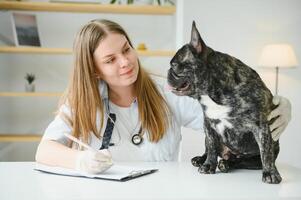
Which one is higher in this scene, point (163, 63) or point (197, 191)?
point (197, 191)

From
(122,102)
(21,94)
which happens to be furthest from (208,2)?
(122,102)

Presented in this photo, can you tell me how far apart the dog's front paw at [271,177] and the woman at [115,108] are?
59cm

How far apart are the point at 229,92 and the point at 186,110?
0.61 meters

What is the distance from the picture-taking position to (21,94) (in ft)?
11.0

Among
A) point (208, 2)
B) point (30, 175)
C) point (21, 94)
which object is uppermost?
point (208, 2)

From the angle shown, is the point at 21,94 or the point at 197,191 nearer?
the point at 197,191

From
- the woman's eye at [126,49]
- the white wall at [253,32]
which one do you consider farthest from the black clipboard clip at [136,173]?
the white wall at [253,32]

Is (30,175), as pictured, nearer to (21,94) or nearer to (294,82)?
(21,94)

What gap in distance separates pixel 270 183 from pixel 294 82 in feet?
Answer: 8.61

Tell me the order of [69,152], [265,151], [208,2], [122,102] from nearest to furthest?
[265,151], [69,152], [122,102], [208,2]

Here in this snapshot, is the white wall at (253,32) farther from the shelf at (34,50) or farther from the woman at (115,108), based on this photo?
the woman at (115,108)

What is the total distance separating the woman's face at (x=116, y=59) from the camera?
147cm

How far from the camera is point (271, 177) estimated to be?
1.09 metres

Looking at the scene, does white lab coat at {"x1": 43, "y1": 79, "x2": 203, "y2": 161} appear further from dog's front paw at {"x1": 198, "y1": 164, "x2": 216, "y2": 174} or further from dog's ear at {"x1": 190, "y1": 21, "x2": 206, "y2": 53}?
dog's ear at {"x1": 190, "y1": 21, "x2": 206, "y2": 53}
